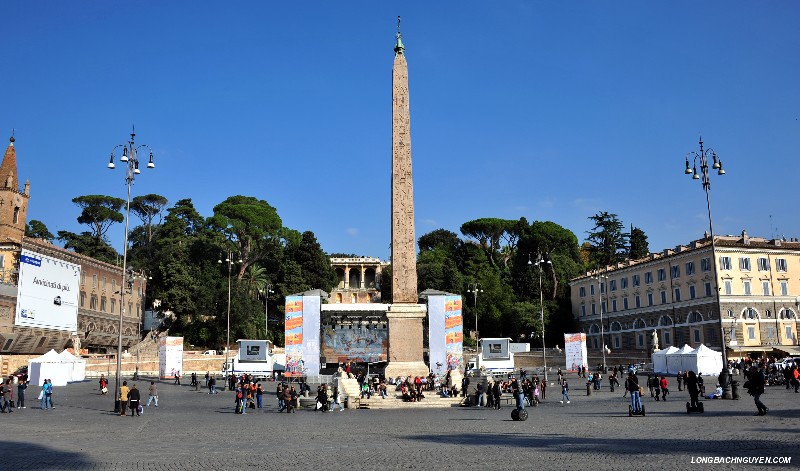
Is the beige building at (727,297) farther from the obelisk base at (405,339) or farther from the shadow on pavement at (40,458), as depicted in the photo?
the shadow on pavement at (40,458)

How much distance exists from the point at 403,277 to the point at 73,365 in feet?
60.8

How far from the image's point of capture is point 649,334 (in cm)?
5381

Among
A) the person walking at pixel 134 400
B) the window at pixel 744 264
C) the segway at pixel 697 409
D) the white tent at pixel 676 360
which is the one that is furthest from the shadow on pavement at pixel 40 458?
the window at pixel 744 264

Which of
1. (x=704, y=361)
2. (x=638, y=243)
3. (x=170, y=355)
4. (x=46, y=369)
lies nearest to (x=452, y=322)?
(x=704, y=361)

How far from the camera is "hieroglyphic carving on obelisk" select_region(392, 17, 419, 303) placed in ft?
93.5

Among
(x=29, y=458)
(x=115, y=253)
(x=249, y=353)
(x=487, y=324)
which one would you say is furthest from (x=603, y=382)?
(x=115, y=253)

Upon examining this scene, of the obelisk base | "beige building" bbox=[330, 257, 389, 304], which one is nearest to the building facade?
the obelisk base

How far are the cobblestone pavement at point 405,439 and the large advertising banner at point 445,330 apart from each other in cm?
1286

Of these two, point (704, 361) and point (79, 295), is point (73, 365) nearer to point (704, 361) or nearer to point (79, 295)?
point (79, 295)

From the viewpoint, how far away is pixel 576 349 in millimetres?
41875

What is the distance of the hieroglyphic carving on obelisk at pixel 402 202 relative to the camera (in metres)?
28.5

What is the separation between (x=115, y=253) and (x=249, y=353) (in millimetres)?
39271

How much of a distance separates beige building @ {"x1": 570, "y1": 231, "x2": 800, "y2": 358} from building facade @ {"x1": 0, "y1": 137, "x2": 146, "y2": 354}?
37668mm

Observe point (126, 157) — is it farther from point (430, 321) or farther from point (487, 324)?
point (487, 324)
